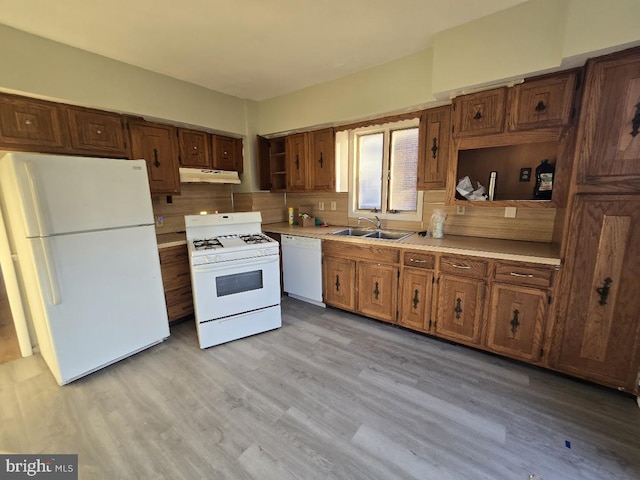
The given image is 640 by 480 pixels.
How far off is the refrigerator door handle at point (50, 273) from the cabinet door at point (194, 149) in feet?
5.08

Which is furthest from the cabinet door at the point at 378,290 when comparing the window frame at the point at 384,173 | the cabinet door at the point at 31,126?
the cabinet door at the point at 31,126

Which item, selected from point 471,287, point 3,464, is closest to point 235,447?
point 3,464

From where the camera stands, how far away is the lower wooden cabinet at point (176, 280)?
8.96 feet

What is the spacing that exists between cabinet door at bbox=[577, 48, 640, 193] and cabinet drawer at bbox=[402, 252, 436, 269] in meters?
1.14

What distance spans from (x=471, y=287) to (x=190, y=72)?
11.1ft

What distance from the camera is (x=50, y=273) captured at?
73.0 inches

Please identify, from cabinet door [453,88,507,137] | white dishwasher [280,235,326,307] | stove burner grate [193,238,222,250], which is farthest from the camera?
white dishwasher [280,235,326,307]

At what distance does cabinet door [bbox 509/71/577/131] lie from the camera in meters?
1.83

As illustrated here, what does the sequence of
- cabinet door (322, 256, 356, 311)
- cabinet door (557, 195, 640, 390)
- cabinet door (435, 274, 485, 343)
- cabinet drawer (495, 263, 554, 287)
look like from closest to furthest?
cabinet door (557, 195, 640, 390) → cabinet drawer (495, 263, 554, 287) → cabinet door (435, 274, 485, 343) → cabinet door (322, 256, 356, 311)

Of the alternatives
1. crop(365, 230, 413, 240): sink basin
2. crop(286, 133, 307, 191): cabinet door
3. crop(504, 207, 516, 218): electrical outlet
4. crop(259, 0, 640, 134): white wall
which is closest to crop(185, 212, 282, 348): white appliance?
crop(286, 133, 307, 191): cabinet door

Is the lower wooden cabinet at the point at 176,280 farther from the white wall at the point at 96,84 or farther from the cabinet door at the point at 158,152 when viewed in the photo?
the white wall at the point at 96,84

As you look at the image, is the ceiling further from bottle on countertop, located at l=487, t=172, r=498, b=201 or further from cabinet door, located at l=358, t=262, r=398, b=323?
cabinet door, located at l=358, t=262, r=398, b=323

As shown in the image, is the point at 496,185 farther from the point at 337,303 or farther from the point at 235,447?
the point at 235,447

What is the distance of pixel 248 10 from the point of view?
1.81 m
